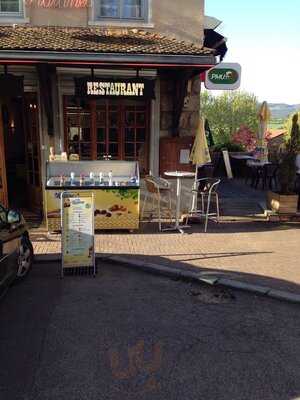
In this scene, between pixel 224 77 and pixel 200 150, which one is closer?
pixel 200 150

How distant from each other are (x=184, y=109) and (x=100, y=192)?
126 inches

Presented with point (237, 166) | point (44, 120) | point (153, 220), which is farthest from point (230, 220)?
point (237, 166)

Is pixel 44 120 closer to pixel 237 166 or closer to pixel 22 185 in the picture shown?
pixel 22 185

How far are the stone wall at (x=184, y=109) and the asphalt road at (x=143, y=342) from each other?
497cm

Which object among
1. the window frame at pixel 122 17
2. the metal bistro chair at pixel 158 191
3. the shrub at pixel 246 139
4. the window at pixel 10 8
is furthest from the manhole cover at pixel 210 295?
the shrub at pixel 246 139

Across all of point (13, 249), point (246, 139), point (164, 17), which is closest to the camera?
point (13, 249)

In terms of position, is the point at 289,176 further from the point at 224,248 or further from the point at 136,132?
the point at 136,132

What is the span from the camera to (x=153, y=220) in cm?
1060

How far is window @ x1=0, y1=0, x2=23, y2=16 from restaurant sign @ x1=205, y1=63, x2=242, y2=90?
5.11 meters

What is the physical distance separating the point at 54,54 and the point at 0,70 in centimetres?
191

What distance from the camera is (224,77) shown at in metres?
12.1

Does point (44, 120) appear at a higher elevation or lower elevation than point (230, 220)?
higher

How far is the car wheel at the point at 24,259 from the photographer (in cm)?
660

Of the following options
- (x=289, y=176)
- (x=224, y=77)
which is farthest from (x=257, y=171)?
(x=289, y=176)
